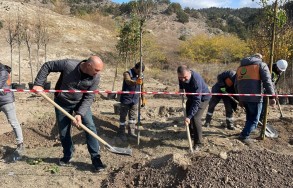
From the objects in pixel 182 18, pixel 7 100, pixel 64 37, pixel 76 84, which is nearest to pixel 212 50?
pixel 64 37

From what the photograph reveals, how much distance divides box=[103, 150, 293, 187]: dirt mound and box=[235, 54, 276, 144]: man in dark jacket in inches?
58.7

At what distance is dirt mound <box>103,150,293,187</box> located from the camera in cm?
407

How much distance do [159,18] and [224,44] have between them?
19024mm

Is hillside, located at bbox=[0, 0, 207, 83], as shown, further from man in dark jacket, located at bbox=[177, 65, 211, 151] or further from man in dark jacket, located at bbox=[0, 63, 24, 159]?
man in dark jacket, located at bbox=[177, 65, 211, 151]

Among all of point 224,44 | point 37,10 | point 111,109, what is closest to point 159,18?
point 224,44

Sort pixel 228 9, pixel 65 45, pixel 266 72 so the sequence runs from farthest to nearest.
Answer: pixel 228 9 < pixel 65 45 < pixel 266 72

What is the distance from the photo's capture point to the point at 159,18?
48.9 m

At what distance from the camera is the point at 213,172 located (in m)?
4.16

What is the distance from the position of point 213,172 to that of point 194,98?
1.57m

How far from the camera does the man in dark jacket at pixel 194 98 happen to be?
212 inches

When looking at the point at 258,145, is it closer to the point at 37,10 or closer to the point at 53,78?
the point at 53,78

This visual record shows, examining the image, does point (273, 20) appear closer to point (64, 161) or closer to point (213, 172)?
point (213, 172)

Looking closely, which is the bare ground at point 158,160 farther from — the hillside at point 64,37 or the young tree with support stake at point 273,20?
the hillside at point 64,37

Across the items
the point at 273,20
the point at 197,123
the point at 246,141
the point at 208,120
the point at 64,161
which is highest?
the point at 273,20
